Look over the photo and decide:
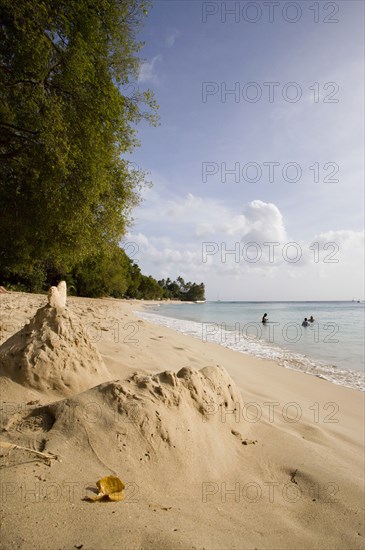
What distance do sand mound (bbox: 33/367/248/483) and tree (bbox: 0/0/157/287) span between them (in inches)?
207

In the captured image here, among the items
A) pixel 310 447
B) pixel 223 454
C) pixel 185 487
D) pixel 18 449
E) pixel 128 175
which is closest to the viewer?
A: pixel 18 449

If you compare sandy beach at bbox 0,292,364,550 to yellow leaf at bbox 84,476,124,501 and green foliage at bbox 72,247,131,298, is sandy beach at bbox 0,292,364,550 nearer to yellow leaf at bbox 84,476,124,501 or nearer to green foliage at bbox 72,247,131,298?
yellow leaf at bbox 84,476,124,501

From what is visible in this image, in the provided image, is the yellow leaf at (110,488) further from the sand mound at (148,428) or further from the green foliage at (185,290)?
the green foliage at (185,290)

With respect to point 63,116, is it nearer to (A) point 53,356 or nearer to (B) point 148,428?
(A) point 53,356

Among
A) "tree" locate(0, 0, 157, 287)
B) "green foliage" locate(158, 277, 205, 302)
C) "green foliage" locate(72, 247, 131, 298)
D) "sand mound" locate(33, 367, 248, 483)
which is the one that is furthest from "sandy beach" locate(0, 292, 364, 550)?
"green foliage" locate(158, 277, 205, 302)

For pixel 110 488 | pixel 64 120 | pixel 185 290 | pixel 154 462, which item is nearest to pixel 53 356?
pixel 154 462

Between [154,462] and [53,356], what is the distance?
1.90 meters

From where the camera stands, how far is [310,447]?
3.53 meters

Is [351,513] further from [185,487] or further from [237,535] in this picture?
[185,487]

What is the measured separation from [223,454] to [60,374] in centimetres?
198

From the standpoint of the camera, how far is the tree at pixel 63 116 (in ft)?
20.2

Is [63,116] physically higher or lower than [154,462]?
higher

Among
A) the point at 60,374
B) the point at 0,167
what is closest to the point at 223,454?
the point at 60,374

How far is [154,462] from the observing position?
91.7 inches
